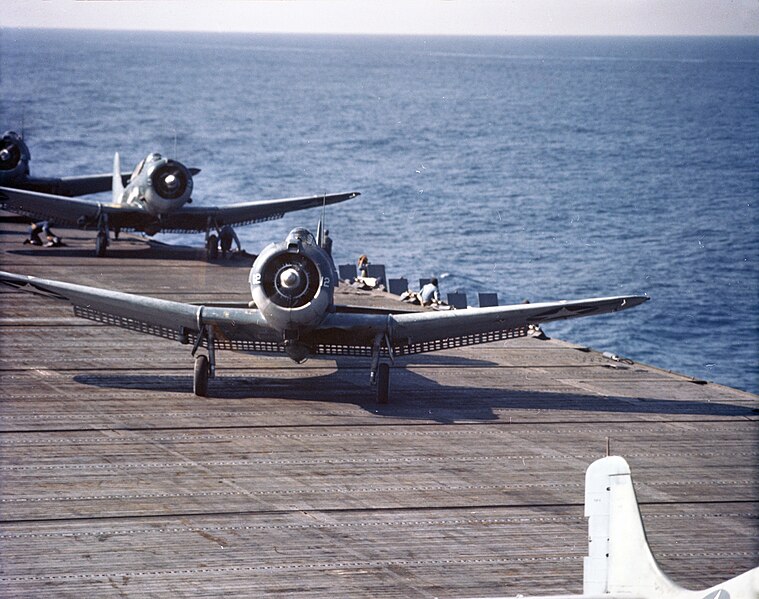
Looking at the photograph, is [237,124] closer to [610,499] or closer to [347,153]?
[347,153]

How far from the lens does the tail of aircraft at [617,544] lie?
10.2 m

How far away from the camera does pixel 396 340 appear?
69.2ft

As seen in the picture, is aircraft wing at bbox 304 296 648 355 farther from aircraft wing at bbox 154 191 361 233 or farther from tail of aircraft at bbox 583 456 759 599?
aircraft wing at bbox 154 191 361 233

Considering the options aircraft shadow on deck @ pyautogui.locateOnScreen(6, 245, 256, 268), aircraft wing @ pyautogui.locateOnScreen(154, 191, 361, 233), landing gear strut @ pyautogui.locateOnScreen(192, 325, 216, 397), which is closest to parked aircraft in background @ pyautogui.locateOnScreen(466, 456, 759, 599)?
landing gear strut @ pyautogui.locateOnScreen(192, 325, 216, 397)

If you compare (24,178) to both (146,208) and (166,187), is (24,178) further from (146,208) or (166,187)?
(166,187)

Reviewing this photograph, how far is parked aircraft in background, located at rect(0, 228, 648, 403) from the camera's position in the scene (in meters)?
19.9

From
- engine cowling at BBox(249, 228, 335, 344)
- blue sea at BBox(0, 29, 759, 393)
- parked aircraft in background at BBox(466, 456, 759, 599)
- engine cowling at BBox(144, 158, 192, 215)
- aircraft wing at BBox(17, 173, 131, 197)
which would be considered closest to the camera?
parked aircraft in background at BBox(466, 456, 759, 599)

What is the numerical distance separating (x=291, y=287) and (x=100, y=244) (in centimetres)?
1895

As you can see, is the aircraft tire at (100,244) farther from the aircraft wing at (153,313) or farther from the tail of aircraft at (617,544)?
the tail of aircraft at (617,544)

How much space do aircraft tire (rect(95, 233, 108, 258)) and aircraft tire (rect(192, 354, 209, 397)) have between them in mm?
17024

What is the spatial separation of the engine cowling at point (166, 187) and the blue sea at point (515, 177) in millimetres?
18488

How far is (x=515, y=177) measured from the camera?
103 m

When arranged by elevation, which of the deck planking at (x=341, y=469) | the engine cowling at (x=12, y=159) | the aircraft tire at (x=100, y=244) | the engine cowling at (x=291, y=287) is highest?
the engine cowling at (x=12, y=159)

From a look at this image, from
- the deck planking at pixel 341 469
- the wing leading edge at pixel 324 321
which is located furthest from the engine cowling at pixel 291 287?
the deck planking at pixel 341 469
